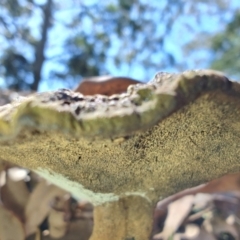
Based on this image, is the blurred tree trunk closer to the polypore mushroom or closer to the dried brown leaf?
the dried brown leaf

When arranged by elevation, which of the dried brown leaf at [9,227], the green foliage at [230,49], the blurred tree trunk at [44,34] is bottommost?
the dried brown leaf at [9,227]

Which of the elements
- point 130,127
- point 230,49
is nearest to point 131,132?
point 130,127

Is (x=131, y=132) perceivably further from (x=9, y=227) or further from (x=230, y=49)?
(x=230, y=49)

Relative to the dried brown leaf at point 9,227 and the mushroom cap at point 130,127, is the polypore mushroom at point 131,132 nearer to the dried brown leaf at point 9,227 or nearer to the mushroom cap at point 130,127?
the mushroom cap at point 130,127

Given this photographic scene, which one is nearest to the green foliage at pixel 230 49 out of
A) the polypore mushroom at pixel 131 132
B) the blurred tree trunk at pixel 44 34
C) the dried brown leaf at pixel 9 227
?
Answer: the blurred tree trunk at pixel 44 34

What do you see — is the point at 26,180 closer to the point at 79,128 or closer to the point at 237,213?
the point at 237,213

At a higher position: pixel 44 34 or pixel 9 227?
pixel 44 34

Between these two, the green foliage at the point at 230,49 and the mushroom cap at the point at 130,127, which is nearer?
the mushroom cap at the point at 130,127

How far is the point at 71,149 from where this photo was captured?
1.66 feet

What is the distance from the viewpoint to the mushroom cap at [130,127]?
1.39ft

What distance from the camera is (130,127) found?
43cm

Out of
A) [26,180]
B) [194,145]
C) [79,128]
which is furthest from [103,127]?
[26,180]

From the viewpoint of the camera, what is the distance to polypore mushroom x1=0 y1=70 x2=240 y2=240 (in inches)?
16.8

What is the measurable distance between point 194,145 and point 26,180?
653 millimetres
